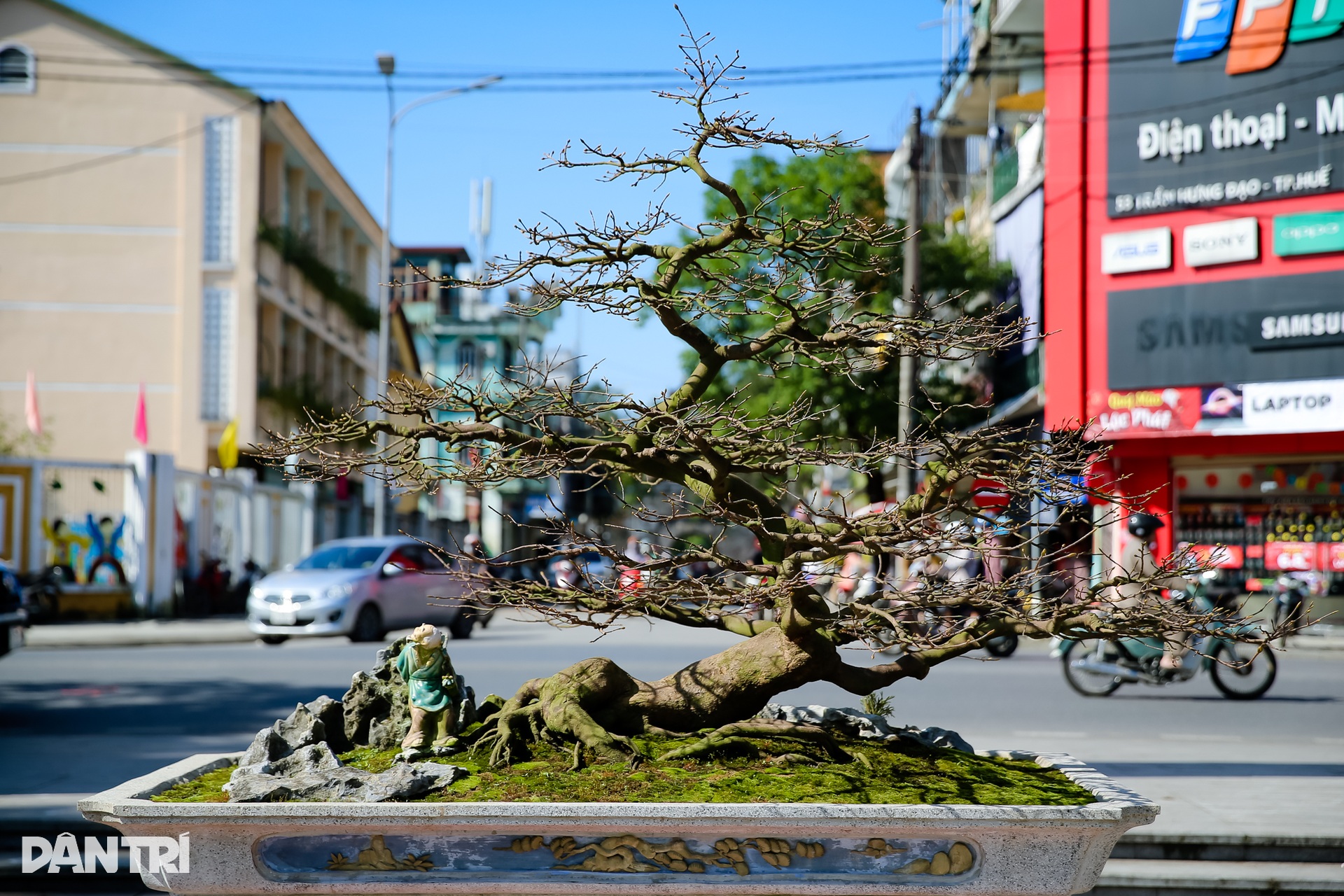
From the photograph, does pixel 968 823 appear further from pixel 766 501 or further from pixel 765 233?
pixel 765 233

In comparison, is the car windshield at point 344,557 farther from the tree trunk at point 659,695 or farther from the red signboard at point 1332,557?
the red signboard at point 1332,557

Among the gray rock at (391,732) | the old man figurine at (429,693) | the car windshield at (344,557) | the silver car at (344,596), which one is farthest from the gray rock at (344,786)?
the car windshield at (344,557)

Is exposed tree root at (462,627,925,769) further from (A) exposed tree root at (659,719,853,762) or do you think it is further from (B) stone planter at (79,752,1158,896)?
(B) stone planter at (79,752,1158,896)

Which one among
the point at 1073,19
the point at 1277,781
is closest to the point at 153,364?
the point at 1073,19

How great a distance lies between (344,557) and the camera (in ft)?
55.9

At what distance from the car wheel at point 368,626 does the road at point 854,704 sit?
372 mm

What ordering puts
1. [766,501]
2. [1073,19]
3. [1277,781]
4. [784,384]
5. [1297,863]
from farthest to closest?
[784,384], [1073,19], [1277,781], [1297,863], [766,501]

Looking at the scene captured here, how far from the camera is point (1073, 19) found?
19469 mm

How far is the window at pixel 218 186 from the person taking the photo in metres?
26.2

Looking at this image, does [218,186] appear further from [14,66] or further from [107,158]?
[14,66]

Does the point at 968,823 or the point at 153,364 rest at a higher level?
the point at 153,364

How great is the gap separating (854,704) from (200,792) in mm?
6986

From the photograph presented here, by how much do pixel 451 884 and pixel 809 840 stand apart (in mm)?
1077

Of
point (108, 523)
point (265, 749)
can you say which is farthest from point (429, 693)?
point (108, 523)
